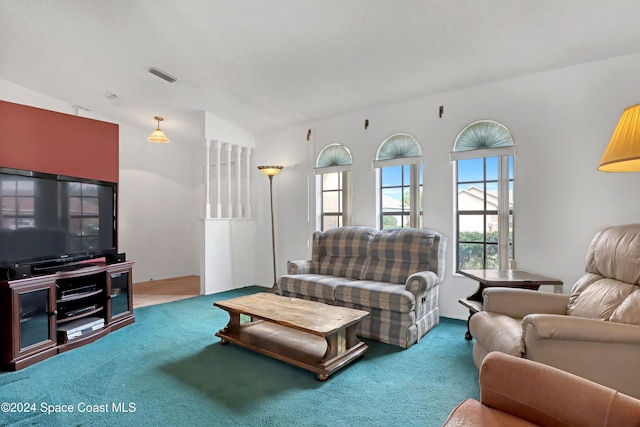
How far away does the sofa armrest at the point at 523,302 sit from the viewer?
2.30 metres

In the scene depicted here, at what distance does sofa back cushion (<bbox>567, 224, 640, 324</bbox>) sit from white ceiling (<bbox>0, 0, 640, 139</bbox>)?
1.64 metres

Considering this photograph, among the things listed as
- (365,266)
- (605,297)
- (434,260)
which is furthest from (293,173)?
(605,297)

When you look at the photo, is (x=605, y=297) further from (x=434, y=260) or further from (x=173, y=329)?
(x=173, y=329)

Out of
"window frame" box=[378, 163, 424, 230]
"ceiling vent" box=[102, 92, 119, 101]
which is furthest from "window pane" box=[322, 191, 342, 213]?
"ceiling vent" box=[102, 92, 119, 101]

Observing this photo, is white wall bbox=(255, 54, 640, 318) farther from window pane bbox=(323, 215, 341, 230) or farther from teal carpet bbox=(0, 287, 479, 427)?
teal carpet bbox=(0, 287, 479, 427)

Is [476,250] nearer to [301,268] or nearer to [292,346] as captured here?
[301,268]

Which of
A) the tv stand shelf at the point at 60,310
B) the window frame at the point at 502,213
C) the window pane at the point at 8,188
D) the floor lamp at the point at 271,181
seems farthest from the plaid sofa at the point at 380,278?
the window pane at the point at 8,188

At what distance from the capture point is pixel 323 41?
3061 mm

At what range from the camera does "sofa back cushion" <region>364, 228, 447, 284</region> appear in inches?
132

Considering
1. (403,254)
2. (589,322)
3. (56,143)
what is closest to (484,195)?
(403,254)

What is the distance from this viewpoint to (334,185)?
4.88m

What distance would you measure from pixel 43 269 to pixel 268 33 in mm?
2889

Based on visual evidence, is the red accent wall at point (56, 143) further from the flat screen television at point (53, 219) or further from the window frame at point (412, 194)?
the window frame at point (412, 194)

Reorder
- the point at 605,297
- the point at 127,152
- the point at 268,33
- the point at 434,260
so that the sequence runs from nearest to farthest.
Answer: the point at 605,297, the point at 268,33, the point at 434,260, the point at 127,152
